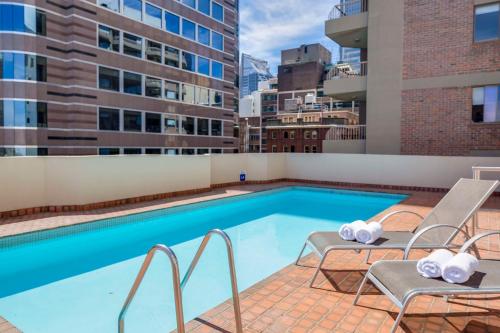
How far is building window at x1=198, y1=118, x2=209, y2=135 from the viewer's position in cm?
3064

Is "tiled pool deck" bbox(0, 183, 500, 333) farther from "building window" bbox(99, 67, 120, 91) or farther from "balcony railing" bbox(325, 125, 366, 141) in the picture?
"building window" bbox(99, 67, 120, 91)

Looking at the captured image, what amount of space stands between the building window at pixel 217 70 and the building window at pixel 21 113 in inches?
584

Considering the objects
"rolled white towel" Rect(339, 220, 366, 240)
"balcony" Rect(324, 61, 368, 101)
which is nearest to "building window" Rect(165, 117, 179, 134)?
"balcony" Rect(324, 61, 368, 101)

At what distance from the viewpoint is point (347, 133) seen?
1805 cm

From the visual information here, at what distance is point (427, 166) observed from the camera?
12977mm

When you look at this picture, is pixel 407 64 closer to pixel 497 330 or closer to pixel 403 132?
pixel 403 132

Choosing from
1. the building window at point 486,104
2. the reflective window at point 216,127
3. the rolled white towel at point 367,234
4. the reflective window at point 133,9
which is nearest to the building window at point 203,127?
the reflective window at point 216,127

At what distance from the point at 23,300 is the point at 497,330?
5352mm

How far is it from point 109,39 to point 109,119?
17.1ft

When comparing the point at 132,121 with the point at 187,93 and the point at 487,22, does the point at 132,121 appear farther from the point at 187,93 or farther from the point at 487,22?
the point at 487,22

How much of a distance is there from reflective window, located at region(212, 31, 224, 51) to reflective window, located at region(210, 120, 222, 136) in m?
6.62

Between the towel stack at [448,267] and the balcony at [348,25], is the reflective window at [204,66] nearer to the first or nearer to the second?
the balcony at [348,25]

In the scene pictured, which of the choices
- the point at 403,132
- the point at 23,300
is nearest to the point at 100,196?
the point at 23,300

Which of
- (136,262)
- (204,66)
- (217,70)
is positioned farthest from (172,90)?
(136,262)
